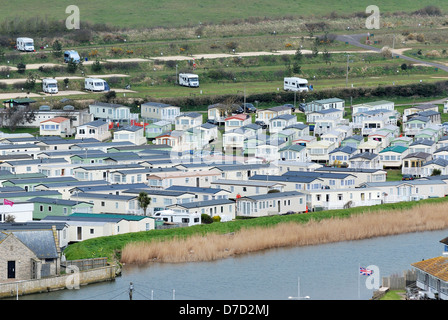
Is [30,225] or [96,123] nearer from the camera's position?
[30,225]

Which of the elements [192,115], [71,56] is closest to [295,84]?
[192,115]

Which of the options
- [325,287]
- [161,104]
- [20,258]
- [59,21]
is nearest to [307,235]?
[325,287]

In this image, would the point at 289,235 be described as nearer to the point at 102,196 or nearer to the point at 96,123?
the point at 102,196

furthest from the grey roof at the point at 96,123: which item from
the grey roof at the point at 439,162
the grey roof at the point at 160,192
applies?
the grey roof at the point at 439,162

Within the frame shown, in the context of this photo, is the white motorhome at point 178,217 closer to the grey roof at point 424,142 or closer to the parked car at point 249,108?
the grey roof at point 424,142

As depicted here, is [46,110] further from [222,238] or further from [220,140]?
[222,238]
